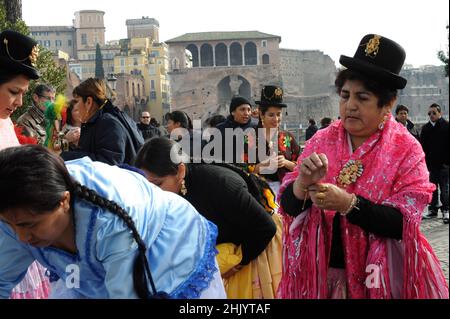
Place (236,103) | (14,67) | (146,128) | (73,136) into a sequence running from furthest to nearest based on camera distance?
(146,128), (236,103), (73,136), (14,67)

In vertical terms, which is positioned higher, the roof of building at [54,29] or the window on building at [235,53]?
the roof of building at [54,29]

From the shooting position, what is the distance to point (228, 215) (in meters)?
3.01

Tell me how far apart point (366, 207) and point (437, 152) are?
25.0 feet

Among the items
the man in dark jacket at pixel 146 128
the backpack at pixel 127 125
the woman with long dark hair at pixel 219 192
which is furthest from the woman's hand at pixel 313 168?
the man in dark jacket at pixel 146 128

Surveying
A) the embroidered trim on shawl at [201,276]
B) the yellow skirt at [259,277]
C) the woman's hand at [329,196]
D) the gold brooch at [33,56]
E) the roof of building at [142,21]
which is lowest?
the yellow skirt at [259,277]

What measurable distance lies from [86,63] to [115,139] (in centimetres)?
8472

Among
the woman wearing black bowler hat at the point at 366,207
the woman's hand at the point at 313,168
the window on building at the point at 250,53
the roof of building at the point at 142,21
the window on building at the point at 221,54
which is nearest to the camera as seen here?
the woman's hand at the point at 313,168

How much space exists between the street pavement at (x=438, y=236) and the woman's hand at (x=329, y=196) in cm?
372

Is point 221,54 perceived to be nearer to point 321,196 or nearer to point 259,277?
point 259,277

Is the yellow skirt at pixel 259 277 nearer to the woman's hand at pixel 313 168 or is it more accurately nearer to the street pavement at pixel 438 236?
the woman's hand at pixel 313 168

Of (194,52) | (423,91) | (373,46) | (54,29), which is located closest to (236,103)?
(373,46)

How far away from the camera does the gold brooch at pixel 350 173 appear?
2684mm

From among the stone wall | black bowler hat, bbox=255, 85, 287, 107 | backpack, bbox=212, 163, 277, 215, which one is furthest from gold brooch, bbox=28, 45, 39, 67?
→ the stone wall
